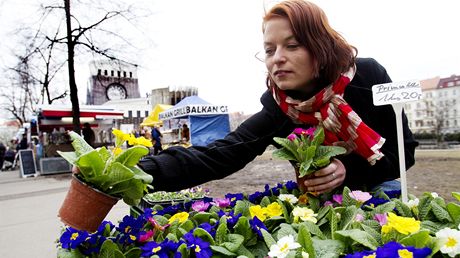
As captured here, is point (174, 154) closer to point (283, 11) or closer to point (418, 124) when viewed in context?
point (283, 11)

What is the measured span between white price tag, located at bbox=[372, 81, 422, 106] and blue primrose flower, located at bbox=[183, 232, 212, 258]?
0.77 m

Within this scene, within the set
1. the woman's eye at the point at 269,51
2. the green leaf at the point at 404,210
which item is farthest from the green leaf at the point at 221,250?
the woman's eye at the point at 269,51

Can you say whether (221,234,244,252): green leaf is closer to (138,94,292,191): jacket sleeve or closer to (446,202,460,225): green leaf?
(138,94,292,191): jacket sleeve

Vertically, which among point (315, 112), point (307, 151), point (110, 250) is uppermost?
point (315, 112)

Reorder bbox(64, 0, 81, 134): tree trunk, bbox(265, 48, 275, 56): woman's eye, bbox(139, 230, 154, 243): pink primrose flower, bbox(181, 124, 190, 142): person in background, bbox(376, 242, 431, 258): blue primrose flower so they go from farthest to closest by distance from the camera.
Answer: bbox(181, 124, 190, 142): person in background → bbox(64, 0, 81, 134): tree trunk → bbox(265, 48, 275, 56): woman's eye → bbox(139, 230, 154, 243): pink primrose flower → bbox(376, 242, 431, 258): blue primrose flower

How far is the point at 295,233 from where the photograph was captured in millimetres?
929

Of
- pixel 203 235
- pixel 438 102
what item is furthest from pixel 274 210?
pixel 438 102

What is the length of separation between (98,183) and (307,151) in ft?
2.11

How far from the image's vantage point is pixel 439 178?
5715 mm

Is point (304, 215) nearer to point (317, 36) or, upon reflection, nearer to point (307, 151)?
point (307, 151)

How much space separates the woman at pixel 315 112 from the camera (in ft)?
4.05

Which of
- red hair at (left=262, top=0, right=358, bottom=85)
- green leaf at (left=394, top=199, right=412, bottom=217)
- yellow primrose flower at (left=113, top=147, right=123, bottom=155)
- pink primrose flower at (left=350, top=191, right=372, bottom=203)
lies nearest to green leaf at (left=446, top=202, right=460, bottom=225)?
green leaf at (left=394, top=199, right=412, bottom=217)

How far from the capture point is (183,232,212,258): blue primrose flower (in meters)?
0.80

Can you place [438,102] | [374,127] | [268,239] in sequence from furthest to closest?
[438,102] → [374,127] → [268,239]
